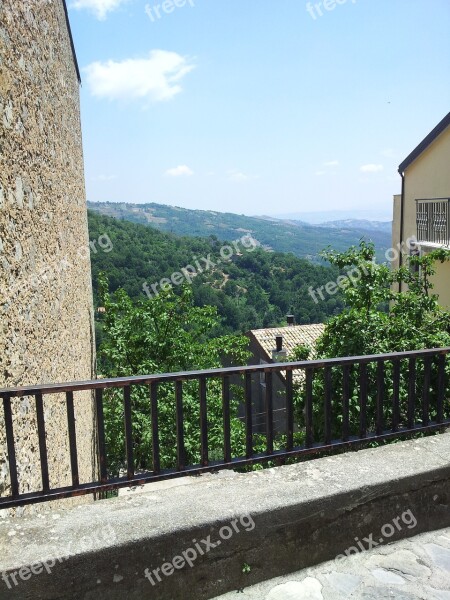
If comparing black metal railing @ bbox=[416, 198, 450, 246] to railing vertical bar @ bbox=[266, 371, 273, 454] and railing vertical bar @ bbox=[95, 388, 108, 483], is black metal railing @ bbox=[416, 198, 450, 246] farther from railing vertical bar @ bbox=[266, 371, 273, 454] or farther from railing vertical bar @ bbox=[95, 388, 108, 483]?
railing vertical bar @ bbox=[95, 388, 108, 483]

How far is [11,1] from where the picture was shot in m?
3.00

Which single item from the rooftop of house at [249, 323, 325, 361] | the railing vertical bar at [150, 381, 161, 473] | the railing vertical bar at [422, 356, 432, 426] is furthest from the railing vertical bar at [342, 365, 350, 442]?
the rooftop of house at [249, 323, 325, 361]

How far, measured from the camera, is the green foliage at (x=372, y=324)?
763 cm

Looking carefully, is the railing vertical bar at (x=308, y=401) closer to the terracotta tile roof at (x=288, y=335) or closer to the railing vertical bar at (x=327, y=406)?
the railing vertical bar at (x=327, y=406)

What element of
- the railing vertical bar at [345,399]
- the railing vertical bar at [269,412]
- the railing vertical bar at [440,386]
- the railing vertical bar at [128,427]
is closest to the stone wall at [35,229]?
the railing vertical bar at [128,427]

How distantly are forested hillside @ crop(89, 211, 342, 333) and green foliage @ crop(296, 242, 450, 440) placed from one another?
14847mm

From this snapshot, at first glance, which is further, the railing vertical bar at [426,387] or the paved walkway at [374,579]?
the railing vertical bar at [426,387]

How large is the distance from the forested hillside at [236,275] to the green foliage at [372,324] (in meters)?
14.8

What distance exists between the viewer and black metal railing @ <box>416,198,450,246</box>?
13961mm

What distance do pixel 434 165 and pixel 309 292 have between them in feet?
50.6

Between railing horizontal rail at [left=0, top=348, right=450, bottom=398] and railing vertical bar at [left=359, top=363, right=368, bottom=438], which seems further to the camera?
railing vertical bar at [left=359, top=363, right=368, bottom=438]

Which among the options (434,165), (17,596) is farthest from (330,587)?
(434,165)

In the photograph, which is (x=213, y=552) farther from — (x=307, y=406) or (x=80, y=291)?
(x=80, y=291)

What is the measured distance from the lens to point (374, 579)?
2.22 m
